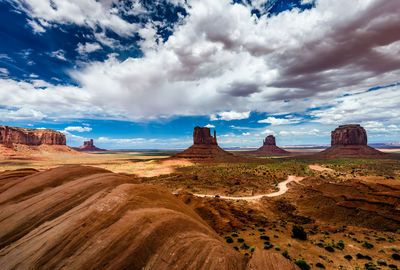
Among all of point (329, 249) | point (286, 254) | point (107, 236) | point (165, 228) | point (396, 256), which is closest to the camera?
point (107, 236)

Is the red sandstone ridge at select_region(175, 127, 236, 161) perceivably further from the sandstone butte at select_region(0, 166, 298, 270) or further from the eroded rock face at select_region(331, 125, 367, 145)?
the sandstone butte at select_region(0, 166, 298, 270)

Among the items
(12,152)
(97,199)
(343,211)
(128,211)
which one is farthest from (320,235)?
(12,152)

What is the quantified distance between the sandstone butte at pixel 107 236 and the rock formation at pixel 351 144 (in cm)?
18606

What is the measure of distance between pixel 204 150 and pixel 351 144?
484ft

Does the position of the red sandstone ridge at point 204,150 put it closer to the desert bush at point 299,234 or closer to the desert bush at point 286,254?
the desert bush at point 299,234

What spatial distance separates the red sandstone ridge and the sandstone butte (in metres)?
121

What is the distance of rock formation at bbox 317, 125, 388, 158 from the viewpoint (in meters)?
151

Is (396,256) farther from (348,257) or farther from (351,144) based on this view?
(351,144)

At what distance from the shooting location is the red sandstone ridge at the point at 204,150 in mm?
139500

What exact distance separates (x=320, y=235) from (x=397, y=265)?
7.98 m

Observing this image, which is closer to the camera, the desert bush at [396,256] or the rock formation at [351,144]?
the desert bush at [396,256]

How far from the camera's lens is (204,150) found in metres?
150

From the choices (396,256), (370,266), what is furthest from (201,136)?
(370,266)

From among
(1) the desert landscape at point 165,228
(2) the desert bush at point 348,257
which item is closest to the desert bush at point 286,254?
(1) the desert landscape at point 165,228
